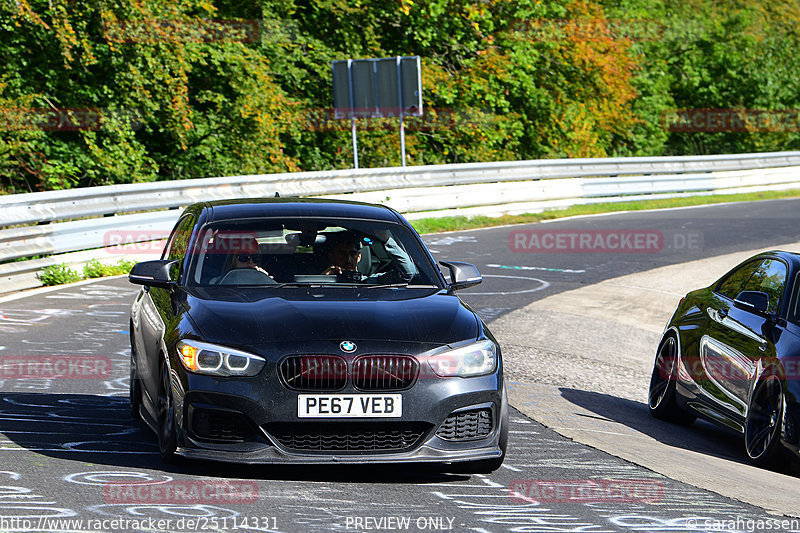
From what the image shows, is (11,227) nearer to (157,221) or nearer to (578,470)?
(157,221)

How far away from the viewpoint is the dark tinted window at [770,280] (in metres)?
8.12

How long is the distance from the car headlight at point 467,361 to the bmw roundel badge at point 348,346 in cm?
39

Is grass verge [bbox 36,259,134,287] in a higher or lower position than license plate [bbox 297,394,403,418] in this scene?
lower

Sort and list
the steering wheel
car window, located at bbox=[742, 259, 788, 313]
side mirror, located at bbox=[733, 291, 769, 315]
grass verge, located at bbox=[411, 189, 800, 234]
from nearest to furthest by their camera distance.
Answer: the steering wheel → side mirror, located at bbox=[733, 291, 769, 315] → car window, located at bbox=[742, 259, 788, 313] → grass verge, located at bbox=[411, 189, 800, 234]

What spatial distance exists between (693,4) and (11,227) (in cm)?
4310

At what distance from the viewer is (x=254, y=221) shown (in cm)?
733

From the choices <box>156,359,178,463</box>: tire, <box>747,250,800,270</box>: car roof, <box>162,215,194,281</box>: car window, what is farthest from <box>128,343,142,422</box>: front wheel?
<box>747,250,800,270</box>: car roof

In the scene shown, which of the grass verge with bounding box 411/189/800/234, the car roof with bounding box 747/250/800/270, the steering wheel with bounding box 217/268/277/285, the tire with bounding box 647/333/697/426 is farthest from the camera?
the grass verge with bounding box 411/189/800/234

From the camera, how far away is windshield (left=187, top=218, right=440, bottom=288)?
7.00 metres

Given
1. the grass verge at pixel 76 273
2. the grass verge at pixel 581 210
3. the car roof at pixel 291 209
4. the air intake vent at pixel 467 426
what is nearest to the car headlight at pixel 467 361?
the air intake vent at pixel 467 426

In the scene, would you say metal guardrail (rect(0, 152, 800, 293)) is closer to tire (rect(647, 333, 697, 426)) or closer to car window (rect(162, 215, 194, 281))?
car window (rect(162, 215, 194, 281))

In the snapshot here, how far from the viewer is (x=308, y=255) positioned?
722 cm

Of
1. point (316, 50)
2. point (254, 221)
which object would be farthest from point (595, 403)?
point (316, 50)

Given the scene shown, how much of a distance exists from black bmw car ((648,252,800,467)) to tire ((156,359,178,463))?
3631 millimetres
